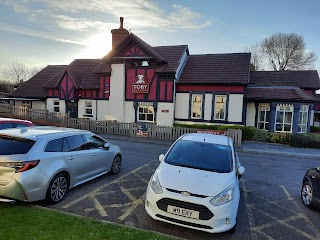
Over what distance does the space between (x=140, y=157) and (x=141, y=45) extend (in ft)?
40.1

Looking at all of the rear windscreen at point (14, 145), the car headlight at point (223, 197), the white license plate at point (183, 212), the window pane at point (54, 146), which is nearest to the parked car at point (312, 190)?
the car headlight at point (223, 197)

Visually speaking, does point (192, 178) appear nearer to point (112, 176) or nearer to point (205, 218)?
point (205, 218)

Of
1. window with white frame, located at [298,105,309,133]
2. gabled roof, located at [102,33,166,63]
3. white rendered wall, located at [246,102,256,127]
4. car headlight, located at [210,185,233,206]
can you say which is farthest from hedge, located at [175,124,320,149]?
car headlight, located at [210,185,233,206]

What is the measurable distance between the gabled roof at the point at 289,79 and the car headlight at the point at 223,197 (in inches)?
815

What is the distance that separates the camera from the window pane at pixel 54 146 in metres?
5.35

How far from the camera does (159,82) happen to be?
66.6 ft

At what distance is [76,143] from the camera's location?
625 cm

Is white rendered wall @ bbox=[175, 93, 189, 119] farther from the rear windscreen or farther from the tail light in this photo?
the tail light

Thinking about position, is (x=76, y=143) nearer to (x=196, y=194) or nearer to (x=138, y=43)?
(x=196, y=194)

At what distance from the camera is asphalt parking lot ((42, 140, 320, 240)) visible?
471 cm

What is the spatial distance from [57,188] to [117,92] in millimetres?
16660

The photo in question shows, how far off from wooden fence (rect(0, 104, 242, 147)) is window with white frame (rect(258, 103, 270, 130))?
656 centimetres

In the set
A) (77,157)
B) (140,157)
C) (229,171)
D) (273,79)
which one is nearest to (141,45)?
(140,157)

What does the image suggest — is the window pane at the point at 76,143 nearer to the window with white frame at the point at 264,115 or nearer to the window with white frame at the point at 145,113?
the window with white frame at the point at 145,113
